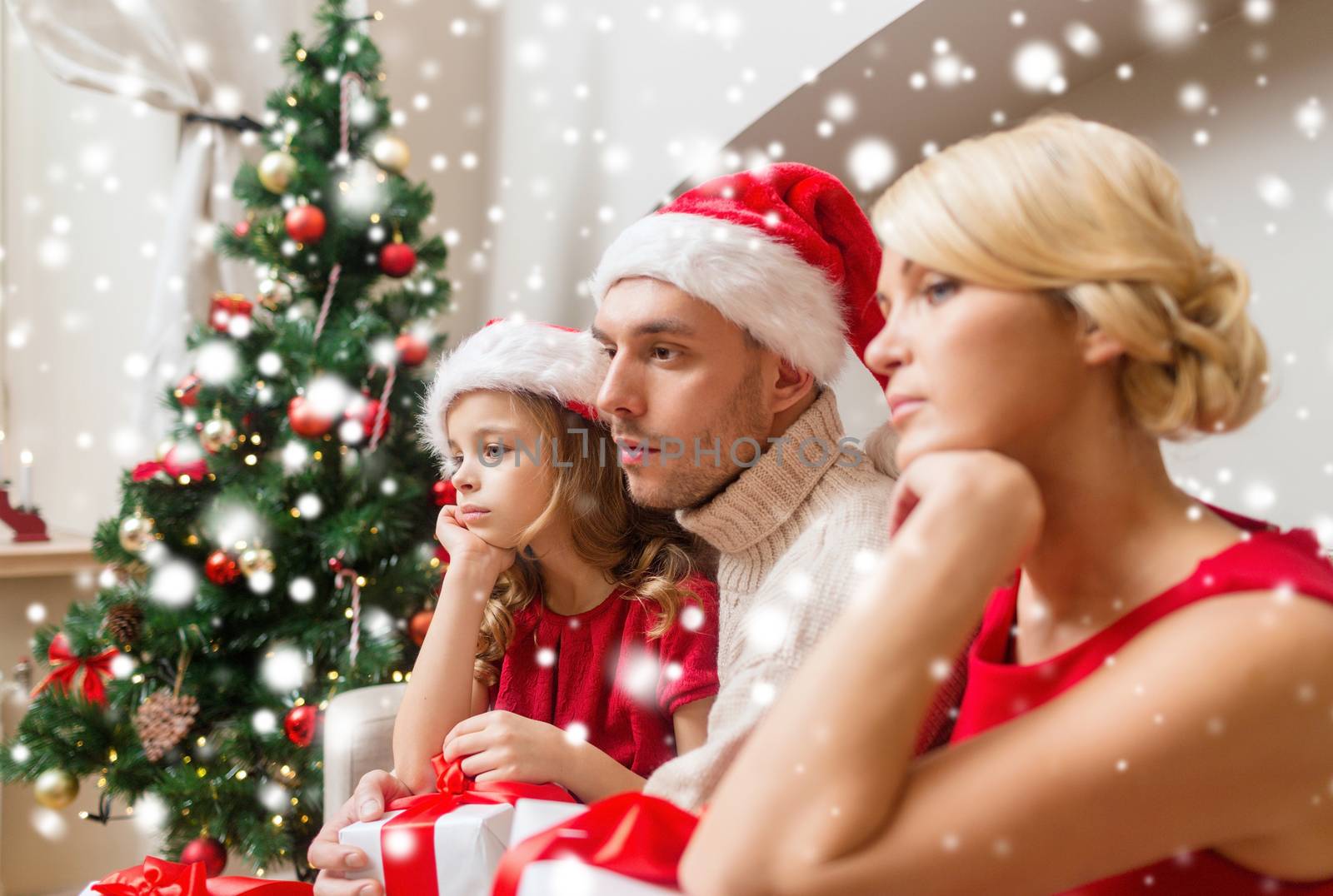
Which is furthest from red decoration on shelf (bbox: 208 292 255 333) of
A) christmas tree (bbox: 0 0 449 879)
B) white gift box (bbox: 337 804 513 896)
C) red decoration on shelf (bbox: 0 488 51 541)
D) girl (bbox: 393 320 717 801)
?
white gift box (bbox: 337 804 513 896)

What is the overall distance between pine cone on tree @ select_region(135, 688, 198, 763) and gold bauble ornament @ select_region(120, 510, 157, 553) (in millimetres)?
304

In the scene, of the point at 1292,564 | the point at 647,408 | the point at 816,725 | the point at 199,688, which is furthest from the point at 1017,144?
the point at 199,688

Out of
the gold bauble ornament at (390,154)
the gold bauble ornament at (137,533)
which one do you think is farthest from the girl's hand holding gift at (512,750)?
the gold bauble ornament at (390,154)

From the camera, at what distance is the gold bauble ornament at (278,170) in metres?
2.04

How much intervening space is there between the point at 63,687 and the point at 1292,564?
2.21 m

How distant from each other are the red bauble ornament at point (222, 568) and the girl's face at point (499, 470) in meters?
0.73

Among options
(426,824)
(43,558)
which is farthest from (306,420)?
(43,558)

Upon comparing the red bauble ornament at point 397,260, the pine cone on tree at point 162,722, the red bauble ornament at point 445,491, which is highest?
the red bauble ornament at point 397,260

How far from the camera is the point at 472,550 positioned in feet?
4.91

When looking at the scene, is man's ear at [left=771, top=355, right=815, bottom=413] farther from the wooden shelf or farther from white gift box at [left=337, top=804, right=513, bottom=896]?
the wooden shelf

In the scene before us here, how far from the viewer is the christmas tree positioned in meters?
1.99

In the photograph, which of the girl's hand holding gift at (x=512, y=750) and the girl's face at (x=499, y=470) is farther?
the girl's face at (x=499, y=470)

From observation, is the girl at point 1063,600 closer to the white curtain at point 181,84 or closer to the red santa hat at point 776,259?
the red santa hat at point 776,259

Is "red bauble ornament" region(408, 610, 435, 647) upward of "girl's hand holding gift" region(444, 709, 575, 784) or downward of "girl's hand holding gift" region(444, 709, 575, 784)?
downward
